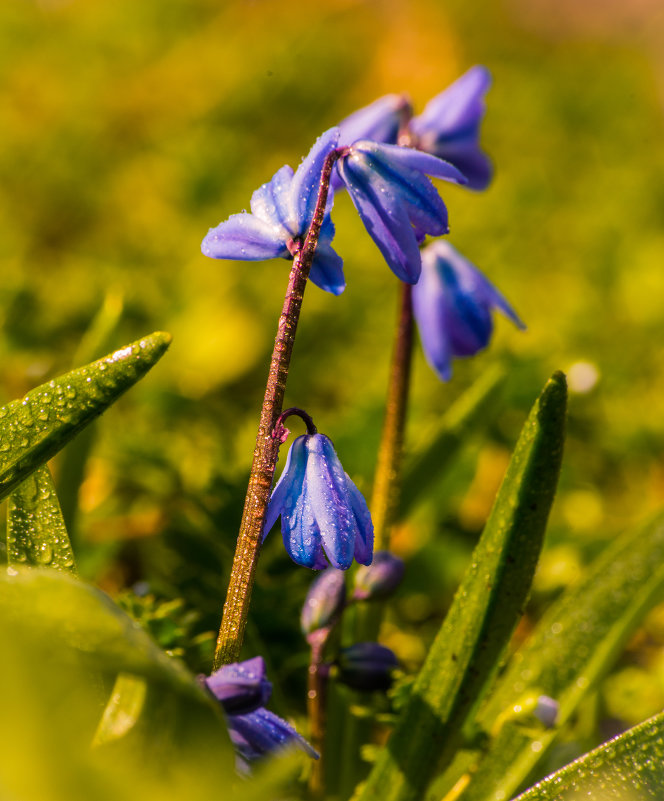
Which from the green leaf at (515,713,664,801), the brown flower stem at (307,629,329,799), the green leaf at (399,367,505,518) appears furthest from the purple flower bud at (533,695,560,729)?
the green leaf at (399,367,505,518)

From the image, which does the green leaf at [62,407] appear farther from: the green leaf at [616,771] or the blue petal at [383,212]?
the green leaf at [616,771]

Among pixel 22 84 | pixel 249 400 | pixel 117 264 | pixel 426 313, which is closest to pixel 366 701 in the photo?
pixel 426 313

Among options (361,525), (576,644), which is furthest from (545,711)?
(361,525)

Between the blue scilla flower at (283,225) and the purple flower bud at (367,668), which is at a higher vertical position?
the blue scilla flower at (283,225)

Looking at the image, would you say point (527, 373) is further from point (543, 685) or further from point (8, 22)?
point (8, 22)

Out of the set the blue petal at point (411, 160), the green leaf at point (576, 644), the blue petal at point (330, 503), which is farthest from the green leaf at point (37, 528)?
the green leaf at point (576, 644)

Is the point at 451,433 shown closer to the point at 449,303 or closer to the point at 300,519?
the point at 449,303
